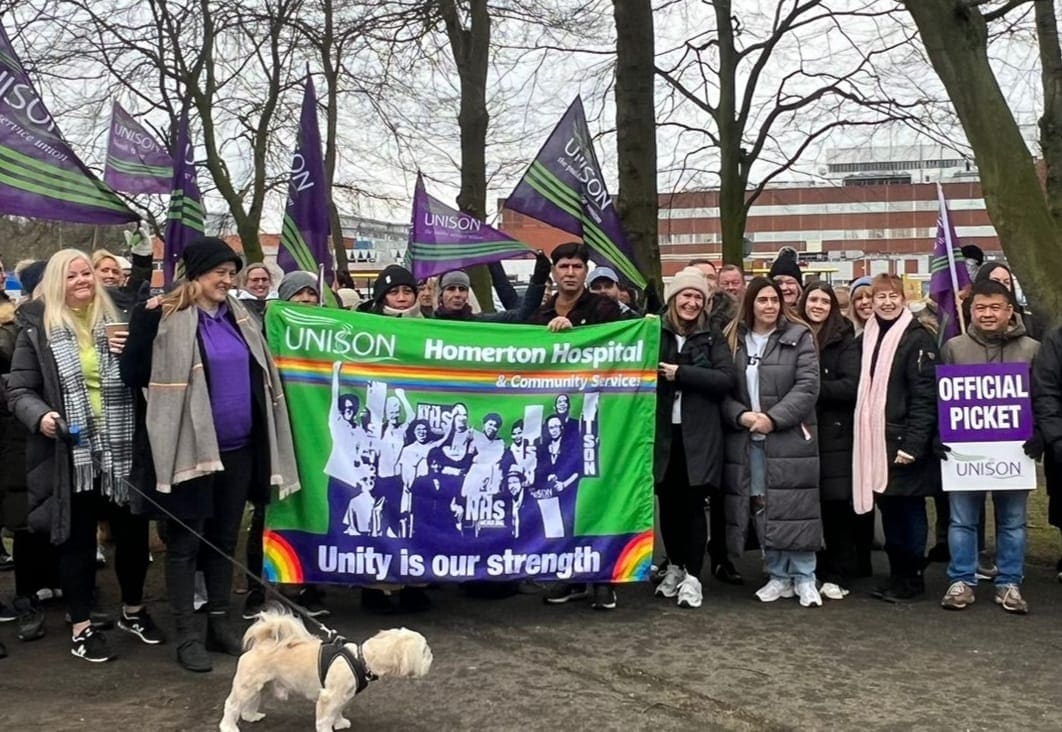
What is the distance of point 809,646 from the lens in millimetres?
5055

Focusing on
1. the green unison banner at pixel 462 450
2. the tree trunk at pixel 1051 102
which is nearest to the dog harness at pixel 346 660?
the green unison banner at pixel 462 450

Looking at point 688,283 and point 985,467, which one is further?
point 688,283

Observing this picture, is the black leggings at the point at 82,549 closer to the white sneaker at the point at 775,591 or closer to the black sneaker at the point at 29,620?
the black sneaker at the point at 29,620

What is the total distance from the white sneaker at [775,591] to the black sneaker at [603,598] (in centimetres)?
84

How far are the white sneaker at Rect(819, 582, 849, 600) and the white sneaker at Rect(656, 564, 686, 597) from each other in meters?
0.79

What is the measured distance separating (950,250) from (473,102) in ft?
30.6

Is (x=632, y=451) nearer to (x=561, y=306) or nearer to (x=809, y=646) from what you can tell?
(x=561, y=306)

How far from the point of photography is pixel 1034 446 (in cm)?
543

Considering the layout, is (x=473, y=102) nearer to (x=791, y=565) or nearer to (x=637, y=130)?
(x=637, y=130)

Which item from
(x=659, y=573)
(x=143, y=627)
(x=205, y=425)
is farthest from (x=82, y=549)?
(x=659, y=573)

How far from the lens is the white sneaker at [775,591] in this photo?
583cm

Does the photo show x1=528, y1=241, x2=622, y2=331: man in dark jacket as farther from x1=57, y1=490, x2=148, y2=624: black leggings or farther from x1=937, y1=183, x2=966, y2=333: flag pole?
x1=57, y1=490, x2=148, y2=624: black leggings

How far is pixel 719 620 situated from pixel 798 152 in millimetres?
17546

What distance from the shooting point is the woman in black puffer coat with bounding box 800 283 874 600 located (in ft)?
19.4
